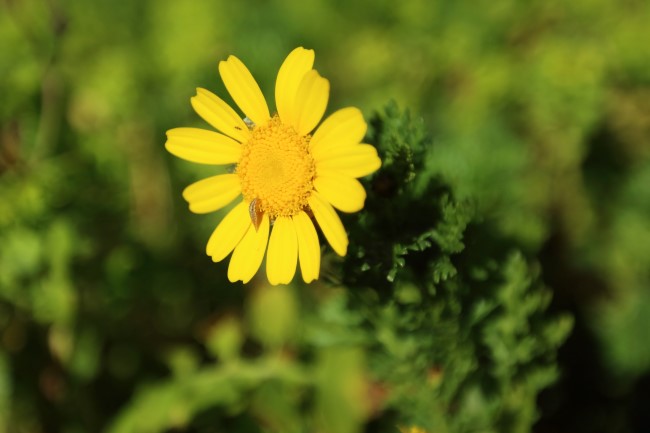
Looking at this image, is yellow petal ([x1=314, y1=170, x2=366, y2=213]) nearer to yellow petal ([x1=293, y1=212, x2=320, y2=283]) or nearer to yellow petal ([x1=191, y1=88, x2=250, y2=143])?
yellow petal ([x1=293, y1=212, x2=320, y2=283])

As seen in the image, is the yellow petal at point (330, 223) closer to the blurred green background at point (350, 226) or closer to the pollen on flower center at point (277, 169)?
the pollen on flower center at point (277, 169)

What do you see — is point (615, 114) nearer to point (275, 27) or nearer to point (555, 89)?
point (555, 89)

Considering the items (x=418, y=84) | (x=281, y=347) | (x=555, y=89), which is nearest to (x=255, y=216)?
(x=281, y=347)

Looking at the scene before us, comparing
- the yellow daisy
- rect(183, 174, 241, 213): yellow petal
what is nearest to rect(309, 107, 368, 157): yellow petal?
the yellow daisy

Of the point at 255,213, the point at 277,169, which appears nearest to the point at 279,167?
the point at 277,169

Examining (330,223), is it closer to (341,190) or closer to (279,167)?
(341,190)

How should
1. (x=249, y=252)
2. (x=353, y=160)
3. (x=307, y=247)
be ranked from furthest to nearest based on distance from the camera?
(x=249, y=252), (x=307, y=247), (x=353, y=160)
